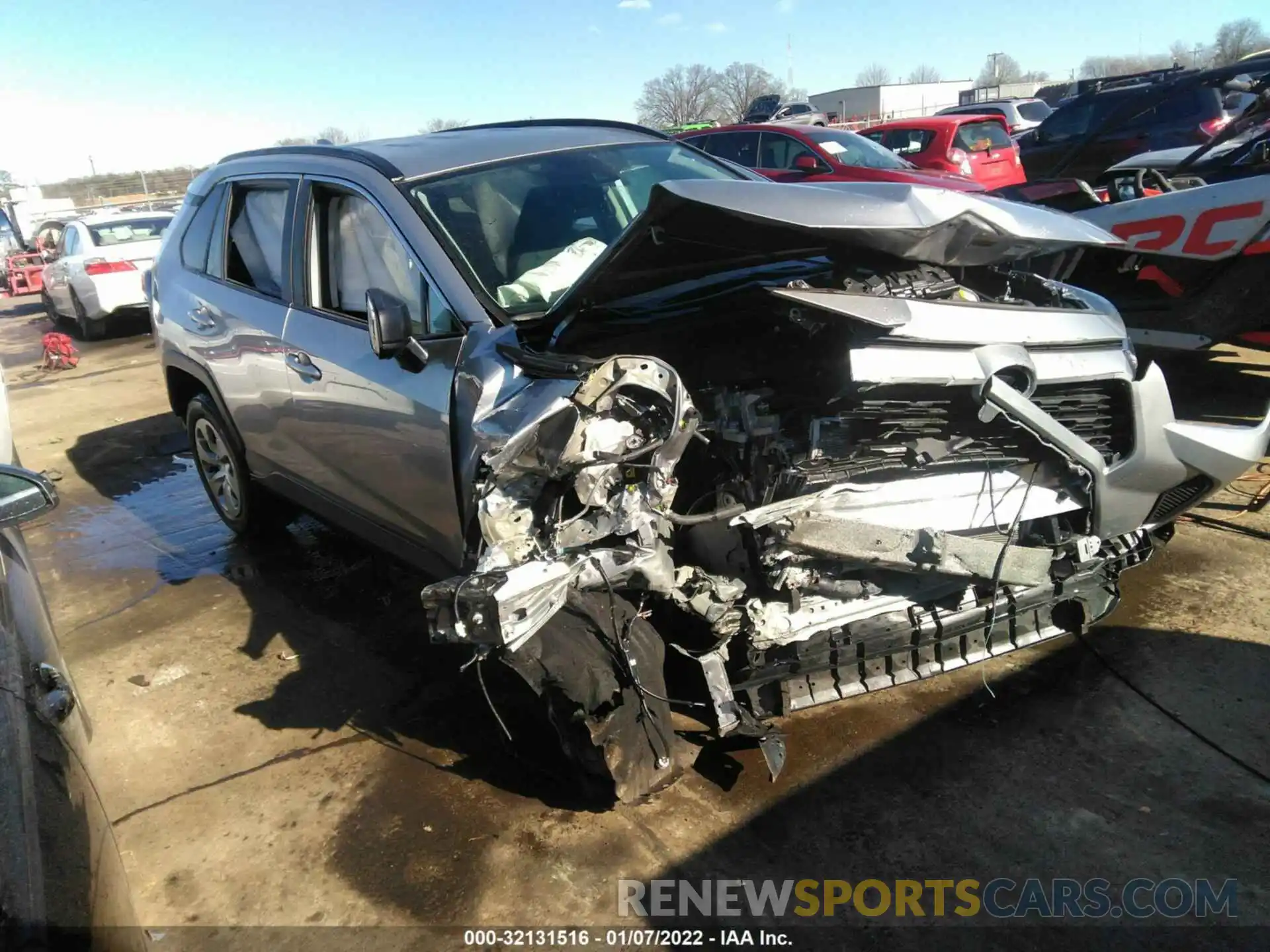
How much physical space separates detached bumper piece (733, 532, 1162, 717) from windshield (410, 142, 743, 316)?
147 cm

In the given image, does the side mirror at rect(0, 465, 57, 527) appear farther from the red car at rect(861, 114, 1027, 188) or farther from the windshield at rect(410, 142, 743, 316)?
the red car at rect(861, 114, 1027, 188)

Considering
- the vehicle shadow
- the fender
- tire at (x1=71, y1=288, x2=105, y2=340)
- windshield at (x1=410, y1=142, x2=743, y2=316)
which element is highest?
windshield at (x1=410, y1=142, x2=743, y2=316)

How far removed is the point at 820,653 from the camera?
274 centimetres

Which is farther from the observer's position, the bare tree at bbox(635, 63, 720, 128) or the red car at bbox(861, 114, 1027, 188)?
the bare tree at bbox(635, 63, 720, 128)

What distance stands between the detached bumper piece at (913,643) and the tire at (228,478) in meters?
3.14

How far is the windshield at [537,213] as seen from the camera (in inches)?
125

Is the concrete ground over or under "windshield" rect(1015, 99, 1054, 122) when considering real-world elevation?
under

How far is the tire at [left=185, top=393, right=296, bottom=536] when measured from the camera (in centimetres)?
475

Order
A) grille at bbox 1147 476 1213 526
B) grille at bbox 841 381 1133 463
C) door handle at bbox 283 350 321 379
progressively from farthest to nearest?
door handle at bbox 283 350 321 379
grille at bbox 1147 476 1213 526
grille at bbox 841 381 1133 463

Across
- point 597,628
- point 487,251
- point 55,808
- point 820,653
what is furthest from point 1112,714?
point 55,808

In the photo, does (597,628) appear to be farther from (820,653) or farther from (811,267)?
(811,267)

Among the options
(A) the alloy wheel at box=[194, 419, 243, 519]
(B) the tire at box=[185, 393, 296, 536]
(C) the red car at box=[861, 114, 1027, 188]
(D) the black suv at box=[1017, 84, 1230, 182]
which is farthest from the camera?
(C) the red car at box=[861, 114, 1027, 188]

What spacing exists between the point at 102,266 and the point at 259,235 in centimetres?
1016

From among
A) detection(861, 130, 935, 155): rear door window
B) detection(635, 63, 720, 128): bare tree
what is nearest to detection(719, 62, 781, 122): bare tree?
detection(635, 63, 720, 128): bare tree
